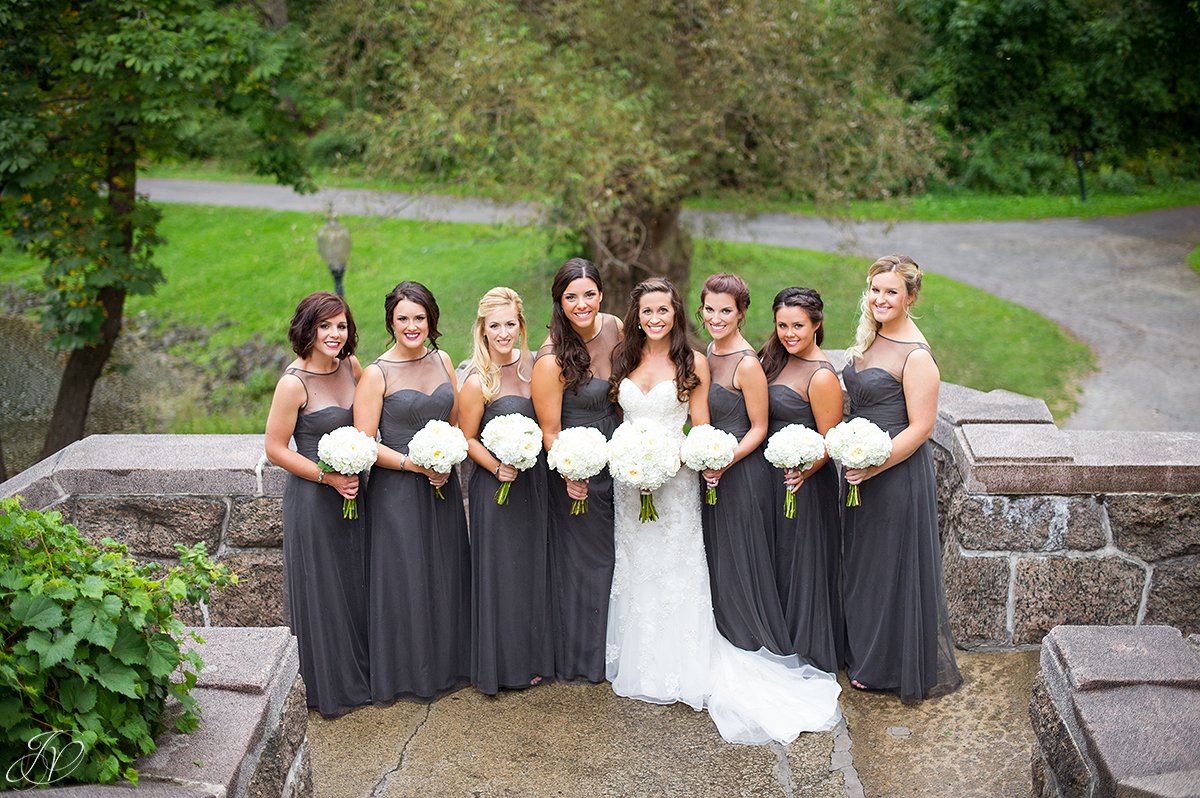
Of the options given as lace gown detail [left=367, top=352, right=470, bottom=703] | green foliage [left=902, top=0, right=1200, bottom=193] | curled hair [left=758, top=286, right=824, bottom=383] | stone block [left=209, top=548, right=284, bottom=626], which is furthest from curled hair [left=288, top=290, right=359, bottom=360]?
green foliage [left=902, top=0, right=1200, bottom=193]

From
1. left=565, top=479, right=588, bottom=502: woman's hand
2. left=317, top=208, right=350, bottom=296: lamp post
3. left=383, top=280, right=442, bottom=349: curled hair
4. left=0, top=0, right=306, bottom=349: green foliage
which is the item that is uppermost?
left=0, top=0, right=306, bottom=349: green foliage

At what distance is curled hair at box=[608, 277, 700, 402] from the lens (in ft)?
17.3

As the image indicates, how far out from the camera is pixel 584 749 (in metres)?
4.84

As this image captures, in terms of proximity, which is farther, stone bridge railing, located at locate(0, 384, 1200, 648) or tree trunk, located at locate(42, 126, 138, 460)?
tree trunk, located at locate(42, 126, 138, 460)

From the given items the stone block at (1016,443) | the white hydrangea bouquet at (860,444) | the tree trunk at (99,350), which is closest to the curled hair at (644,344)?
the white hydrangea bouquet at (860,444)

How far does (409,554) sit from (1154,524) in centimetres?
345

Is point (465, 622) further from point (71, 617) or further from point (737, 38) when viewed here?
point (737, 38)

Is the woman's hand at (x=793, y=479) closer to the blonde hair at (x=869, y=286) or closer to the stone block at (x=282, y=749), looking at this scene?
the blonde hair at (x=869, y=286)

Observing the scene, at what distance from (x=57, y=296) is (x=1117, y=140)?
22.2 meters

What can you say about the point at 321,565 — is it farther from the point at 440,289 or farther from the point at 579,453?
the point at 440,289

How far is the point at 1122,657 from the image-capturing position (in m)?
3.95

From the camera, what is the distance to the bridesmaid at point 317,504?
5066 millimetres

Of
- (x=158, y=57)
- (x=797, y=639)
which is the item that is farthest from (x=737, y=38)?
(x=797, y=639)

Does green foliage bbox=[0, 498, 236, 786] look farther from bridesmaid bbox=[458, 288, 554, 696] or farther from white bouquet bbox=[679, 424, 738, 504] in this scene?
white bouquet bbox=[679, 424, 738, 504]
